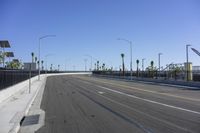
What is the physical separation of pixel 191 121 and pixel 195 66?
45587mm

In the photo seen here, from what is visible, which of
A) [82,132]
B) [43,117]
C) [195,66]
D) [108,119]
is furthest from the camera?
[195,66]

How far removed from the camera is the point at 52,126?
15.2m

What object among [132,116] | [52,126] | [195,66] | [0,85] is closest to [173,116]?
[132,116]

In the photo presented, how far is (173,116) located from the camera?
17.7 metres

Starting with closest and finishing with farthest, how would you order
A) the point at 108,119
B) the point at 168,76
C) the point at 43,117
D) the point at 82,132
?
the point at 82,132
the point at 108,119
the point at 43,117
the point at 168,76

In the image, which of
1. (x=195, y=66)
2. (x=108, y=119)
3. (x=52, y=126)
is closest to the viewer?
(x=52, y=126)

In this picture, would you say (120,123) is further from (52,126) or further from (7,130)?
(7,130)

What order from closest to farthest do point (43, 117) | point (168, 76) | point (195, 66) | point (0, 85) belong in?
point (43, 117)
point (0, 85)
point (195, 66)
point (168, 76)

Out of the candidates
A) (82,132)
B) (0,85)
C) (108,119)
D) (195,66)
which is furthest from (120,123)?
(195,66)

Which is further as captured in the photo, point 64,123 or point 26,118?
point 26,118

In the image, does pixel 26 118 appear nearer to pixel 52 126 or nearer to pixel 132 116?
pixel 52 126

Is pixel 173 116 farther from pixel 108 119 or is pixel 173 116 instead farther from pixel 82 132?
pixel 82 132

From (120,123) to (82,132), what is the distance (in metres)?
2.53

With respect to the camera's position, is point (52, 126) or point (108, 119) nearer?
point (52, 126)
